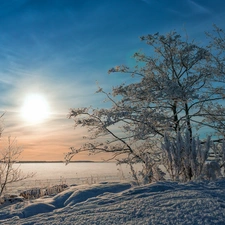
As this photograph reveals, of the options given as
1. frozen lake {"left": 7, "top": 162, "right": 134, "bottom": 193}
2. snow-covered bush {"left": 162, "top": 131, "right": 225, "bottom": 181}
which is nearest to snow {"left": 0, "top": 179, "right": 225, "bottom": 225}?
snow-covered bush {"left": 162, "top": 131, "right": 225, "bottom": 181}

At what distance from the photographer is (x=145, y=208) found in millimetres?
3682

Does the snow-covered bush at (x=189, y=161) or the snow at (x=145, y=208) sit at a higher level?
the snow-covered bush at (x=189, y=161)

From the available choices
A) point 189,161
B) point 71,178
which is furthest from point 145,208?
point 71,178

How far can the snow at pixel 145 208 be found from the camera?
3.35 metres

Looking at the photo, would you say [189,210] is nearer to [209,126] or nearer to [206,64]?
[209,126]

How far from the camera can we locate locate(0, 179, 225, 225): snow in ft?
11.0

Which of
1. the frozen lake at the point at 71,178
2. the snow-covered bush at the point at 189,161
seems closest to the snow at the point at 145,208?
the snow-covered bush at the point at 189,161

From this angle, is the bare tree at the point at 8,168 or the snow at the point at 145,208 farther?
the bare tree at the point at 8,168

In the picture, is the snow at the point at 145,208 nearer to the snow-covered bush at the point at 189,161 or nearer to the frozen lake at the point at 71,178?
the snow-covered bush at the point at 189,161

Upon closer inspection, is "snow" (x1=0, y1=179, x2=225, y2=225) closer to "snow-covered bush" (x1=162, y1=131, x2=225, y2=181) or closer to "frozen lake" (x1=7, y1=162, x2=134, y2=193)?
"snow-covered bush" (x1=162, y1=131, x2=225, y2=181)

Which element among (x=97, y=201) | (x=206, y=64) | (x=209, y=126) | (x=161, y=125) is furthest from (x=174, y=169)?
(x=206, y=64)

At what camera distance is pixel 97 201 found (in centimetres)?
433

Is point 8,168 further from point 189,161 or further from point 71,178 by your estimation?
point 71,178

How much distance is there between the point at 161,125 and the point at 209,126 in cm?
189
